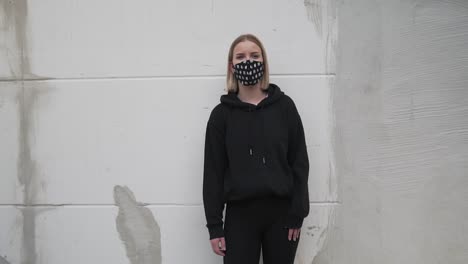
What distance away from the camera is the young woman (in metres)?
2.31

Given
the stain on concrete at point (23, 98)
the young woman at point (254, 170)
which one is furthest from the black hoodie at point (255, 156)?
the stain on concrete at point (23, 98)

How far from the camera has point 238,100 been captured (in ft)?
7.92

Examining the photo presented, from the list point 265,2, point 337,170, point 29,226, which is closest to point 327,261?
point 337,170

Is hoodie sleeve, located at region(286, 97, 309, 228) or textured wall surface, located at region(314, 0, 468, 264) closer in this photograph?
hoodie sleeve, located at region(286, 97, 309, 228)

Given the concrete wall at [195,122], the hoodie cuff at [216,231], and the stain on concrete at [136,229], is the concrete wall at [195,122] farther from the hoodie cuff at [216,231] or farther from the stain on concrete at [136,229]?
the hoodie cuff at [216,231]

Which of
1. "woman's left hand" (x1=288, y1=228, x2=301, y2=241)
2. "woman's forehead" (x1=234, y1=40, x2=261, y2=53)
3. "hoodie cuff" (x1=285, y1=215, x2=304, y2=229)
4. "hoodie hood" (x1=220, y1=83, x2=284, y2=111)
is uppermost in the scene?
"woman's forehead" (x1=234, y1=40, x2=261, y2=53)

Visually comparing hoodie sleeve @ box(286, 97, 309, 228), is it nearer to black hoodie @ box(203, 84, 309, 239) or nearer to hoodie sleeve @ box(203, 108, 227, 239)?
black hoodie @ box(203, 84, 309, 239)

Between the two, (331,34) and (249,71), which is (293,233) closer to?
(249,71)

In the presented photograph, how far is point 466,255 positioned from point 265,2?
2.02 meters

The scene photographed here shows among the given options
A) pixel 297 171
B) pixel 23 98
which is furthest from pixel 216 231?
pixel 23 98

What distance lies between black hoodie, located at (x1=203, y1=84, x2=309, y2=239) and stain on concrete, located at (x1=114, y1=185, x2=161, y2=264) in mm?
633

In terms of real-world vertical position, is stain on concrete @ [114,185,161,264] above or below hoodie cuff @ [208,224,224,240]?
below

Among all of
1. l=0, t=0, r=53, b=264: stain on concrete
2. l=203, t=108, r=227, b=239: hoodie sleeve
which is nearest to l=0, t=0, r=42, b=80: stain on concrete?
l=0, t=0, r=53, b=264: stain on concrete

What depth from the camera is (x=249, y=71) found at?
7.70 feet
